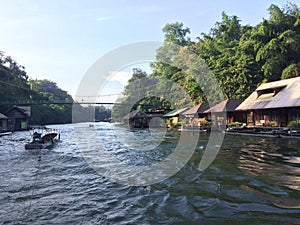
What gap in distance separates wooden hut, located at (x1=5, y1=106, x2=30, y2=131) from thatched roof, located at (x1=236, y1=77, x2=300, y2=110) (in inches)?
1355

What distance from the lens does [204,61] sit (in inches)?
1762

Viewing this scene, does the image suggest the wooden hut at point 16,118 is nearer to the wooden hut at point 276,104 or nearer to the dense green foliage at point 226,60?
the dense green foliage at point 226,60

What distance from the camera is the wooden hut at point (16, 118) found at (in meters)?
39.1

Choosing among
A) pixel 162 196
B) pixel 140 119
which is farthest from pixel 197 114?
pixel 162 196

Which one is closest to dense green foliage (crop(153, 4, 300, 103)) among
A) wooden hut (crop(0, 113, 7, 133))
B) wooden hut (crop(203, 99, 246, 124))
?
wooden hut (crop(203, 99, 246, 124))

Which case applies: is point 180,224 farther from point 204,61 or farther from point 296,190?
A: point 204,61

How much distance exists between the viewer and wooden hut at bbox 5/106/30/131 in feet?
128

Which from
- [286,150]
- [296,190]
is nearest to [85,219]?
[296,190]

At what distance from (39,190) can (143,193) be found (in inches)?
123

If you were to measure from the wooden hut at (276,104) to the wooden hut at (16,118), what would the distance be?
3441cm

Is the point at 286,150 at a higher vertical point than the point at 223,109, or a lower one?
lower

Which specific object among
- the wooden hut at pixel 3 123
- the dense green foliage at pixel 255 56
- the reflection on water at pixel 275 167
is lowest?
the reflection on water at pixel 275 167

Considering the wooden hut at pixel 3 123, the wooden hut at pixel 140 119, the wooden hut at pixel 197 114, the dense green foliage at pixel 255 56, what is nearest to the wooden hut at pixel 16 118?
the wooden hut at pixel 3 123

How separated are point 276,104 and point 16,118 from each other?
3840cm
